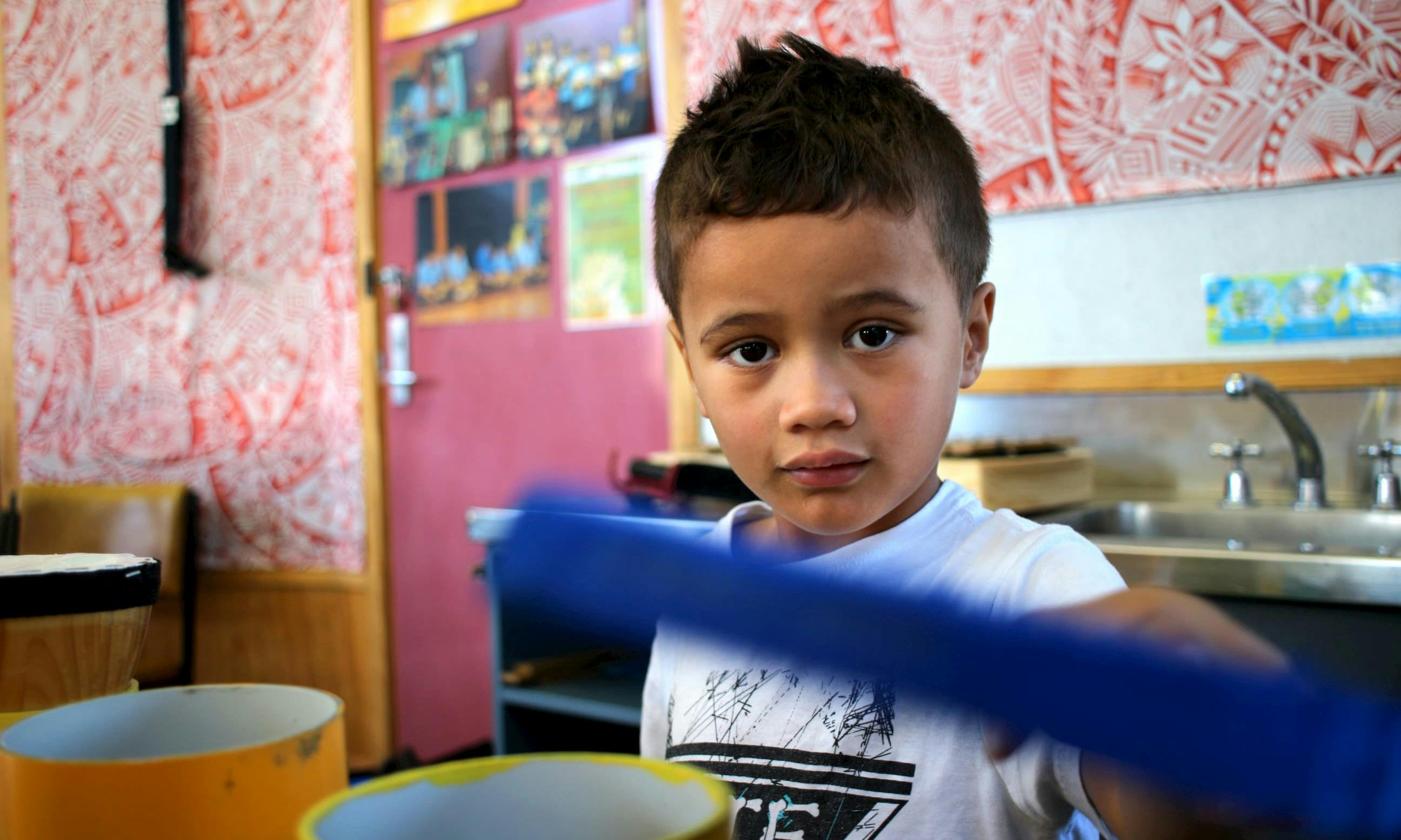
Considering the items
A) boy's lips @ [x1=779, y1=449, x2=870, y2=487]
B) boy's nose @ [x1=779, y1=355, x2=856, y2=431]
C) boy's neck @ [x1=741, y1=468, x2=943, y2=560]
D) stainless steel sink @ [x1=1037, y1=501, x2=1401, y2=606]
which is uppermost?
boy's nose @ [x1=779, y1=355, x2=856, y2=431]

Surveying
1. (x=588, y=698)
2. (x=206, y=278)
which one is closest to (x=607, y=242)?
(x=588, y=698)

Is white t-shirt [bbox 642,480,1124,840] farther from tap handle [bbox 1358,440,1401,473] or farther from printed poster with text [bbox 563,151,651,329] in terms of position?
printed poster with text [bbox 563,151,651,329]

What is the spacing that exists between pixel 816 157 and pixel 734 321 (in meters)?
0.12

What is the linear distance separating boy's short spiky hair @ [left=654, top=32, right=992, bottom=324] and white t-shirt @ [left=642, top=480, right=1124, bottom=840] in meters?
0.17

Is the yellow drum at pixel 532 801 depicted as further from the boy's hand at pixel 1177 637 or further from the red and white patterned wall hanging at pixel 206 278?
the red and white patterned wall hanging at pixel 206 278

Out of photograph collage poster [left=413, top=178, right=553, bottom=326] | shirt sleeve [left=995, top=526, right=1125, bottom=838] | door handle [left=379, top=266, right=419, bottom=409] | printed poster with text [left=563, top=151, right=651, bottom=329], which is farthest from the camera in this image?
door handle [left=379, top=266, right=419, bottom=409]

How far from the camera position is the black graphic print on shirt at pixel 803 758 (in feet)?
2.16

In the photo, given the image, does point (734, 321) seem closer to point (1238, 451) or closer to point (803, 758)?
point (803, 758)

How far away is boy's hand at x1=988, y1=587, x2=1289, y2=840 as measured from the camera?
29cm

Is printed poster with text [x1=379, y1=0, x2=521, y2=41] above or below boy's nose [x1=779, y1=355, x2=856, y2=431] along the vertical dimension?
above

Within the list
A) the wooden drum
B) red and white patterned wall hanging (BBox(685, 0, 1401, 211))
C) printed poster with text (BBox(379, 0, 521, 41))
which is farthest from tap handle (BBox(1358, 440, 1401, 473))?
printed poster with text (BBox(379, 0, 521, 41))

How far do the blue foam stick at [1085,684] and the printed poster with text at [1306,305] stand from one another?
5.21ft

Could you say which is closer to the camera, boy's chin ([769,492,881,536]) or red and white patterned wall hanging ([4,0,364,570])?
boy's chin ([769,492,881,536])

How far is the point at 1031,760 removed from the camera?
574mm
